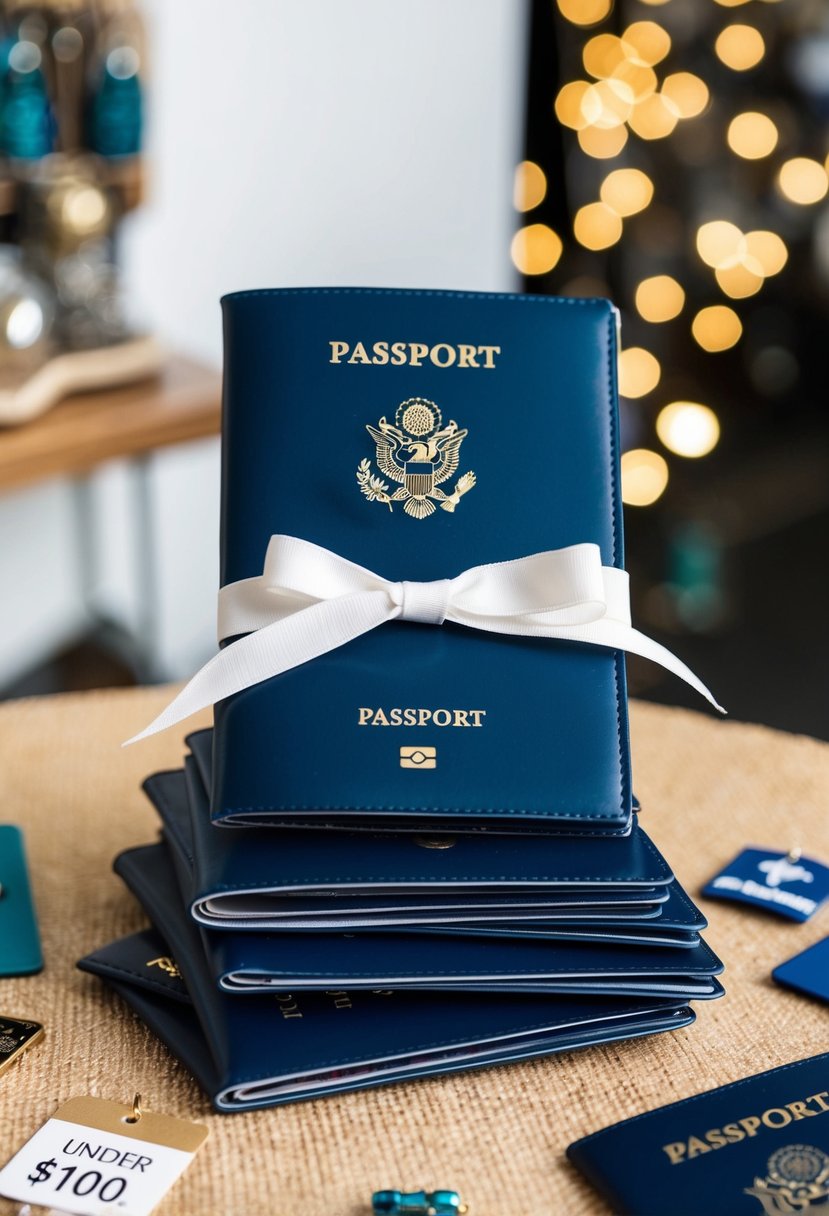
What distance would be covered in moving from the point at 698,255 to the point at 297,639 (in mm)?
2364

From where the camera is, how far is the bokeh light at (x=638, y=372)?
2.81m

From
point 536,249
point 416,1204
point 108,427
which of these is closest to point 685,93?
point 536,249

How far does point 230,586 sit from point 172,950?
0.20 meters

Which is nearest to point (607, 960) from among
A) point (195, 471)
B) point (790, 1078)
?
point (790, 1078)

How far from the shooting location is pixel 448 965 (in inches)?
25.8

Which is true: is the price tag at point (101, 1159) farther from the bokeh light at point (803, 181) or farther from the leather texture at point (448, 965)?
the bokeh light at point (803, 181)

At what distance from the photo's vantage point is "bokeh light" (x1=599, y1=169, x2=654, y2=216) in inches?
107

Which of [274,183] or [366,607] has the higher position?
[274,183]

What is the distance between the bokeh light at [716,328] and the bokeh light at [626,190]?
0.93 ft

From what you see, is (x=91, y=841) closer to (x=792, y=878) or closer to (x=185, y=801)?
(x=185, y=801)

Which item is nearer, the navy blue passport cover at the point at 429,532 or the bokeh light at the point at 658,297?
the navy blue passport cover at the point at 429,532

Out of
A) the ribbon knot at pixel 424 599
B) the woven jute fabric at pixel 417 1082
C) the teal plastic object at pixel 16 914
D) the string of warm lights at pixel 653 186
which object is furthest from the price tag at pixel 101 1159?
the string of warm lights at pixel 653 186

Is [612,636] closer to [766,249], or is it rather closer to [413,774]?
[413,774]

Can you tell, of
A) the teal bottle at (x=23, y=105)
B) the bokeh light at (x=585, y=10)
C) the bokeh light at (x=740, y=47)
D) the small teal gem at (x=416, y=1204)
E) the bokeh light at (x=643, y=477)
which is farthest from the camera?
the bokeh light at (x=643, y=477)
